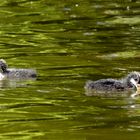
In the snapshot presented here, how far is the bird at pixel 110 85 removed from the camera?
43.9 ft

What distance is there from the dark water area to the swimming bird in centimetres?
19

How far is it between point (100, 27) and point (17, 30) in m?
2.41

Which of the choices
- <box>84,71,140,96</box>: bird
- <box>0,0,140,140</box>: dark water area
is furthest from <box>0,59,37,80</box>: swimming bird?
<box>84,71,140,96</box>: bird

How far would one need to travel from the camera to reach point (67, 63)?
1677 cm

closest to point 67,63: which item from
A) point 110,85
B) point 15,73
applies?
point 15,73

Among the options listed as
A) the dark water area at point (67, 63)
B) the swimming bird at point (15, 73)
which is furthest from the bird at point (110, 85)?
the swimming bird at point (15, 73)

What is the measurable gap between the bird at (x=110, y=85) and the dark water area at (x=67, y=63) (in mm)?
193

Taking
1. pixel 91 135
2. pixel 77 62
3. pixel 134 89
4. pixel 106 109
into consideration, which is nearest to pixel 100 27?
→ pixel 77 62

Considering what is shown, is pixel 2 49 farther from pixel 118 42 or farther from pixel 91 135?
pixel 91 135

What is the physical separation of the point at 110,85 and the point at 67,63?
3428 mm

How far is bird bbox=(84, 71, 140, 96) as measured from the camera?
1338 centimetres

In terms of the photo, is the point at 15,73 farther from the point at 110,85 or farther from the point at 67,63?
the point at 110,85

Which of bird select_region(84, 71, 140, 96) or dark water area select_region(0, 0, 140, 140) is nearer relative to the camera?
dark water area select_region(0, 0, 140, 140)

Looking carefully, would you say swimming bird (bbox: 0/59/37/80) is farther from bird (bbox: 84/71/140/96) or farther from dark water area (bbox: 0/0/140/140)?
bird (bbox: 84/71/140/96)
